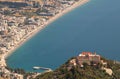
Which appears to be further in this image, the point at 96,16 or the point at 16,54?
the point at 96,16

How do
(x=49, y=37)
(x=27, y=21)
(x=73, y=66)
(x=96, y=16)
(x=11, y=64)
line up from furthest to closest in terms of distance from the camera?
(x=96, y=16), (x=27, y=21), (x=49, y=37), (x=11, y=64), (x=73, y=66)

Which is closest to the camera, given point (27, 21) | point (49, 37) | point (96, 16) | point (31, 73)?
point (31, 73)

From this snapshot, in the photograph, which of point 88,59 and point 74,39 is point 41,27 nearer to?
point 74,39

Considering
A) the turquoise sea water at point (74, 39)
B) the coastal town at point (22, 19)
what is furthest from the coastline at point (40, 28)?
the turquoise sea water at point (74, 39)

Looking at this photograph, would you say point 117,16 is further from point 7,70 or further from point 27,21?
point 7,70

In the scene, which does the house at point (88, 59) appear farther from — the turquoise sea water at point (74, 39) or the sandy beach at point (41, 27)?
the sandy beach at point (41, 27)

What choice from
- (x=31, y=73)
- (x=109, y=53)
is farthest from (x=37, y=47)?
(x=31, y=73)
